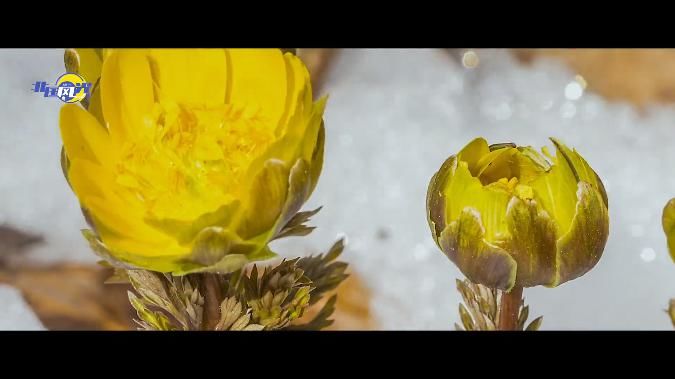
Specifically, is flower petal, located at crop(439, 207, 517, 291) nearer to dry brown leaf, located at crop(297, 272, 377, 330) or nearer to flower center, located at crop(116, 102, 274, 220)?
dry brown leaf, located at crop(297, 272, 377, 330)

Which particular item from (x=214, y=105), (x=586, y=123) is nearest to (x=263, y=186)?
(x=214, y=105)

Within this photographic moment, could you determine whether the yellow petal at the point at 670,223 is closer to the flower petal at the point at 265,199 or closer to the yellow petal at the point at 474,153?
the yellow petal at the point at 474,153

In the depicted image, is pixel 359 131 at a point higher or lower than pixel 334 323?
higher

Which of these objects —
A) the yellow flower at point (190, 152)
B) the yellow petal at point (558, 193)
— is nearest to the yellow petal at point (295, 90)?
the yellow flower at point (190, 152)

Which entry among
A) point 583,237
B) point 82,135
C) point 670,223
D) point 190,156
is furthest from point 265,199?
point 670,223

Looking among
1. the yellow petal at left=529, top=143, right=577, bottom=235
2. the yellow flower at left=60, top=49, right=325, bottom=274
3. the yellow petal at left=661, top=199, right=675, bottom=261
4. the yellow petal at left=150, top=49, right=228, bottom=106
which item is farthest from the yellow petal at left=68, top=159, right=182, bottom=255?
the yellow petal at left=661, top=199, right=675, bottom=261

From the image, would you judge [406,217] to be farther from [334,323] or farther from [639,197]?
[639,197]
